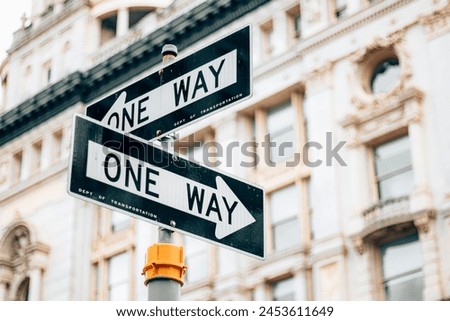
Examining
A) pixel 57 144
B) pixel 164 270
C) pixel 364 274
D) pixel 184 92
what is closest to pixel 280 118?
pixel 364 274

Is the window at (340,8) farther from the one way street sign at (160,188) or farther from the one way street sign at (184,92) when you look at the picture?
the one way street sign at (160,188)

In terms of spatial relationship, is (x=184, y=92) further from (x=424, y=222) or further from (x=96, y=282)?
(x=96, y=282)

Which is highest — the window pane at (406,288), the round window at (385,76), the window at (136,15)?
the window at (136,15)

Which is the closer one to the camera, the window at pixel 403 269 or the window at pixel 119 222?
the window at pixel 403 269

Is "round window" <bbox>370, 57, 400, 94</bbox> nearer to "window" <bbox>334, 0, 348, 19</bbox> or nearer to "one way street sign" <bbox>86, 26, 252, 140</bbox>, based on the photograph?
"window" <bbox>334, 0, 348, 19</bbox>

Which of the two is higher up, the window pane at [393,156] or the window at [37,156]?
the window at [37,156]

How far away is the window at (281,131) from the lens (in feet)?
92.6

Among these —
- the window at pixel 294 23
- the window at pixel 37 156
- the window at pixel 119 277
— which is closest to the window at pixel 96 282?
the window at pixel 119 277

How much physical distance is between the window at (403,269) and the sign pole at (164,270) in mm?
18258

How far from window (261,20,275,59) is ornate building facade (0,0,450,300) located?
77 millimetres

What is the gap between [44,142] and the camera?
36094 millimetres

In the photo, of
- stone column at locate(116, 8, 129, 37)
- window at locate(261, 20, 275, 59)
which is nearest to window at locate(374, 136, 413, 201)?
window at locate(261, 20, 275, 59)

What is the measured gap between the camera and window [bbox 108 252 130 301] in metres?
30.8

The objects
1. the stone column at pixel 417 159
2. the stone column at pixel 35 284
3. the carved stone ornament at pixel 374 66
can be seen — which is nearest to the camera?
the stone column at pixel 417 159
